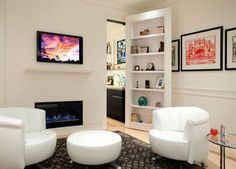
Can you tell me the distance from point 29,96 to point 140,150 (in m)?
2.26

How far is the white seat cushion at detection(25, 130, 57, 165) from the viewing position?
229 centimetres

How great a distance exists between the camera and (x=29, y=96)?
3795 mm

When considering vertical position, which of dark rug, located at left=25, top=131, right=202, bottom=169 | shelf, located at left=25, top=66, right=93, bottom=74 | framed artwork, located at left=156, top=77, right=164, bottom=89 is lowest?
dark rug, located at left=25, top=131, right=202, bottom=169

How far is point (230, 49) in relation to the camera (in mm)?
3221

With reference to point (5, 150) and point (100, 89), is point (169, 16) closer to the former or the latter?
point (100, 89)

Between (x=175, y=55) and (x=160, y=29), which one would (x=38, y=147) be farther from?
(x=160, y=29)

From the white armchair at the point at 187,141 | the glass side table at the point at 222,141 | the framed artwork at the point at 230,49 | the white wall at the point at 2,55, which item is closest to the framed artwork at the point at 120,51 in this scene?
the framed artwork at the point at 230,49

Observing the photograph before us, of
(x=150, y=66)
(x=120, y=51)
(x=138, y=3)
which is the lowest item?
(x=150, y=66)

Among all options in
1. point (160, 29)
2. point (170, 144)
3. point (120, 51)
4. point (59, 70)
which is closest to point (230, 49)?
point (160, 29)

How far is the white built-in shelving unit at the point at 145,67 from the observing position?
14.4 feet

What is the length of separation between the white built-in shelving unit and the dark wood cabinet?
44 cm

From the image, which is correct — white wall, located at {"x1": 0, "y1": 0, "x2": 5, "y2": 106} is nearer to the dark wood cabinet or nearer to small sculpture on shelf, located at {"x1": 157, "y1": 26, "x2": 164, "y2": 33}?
the dark wood cabinet

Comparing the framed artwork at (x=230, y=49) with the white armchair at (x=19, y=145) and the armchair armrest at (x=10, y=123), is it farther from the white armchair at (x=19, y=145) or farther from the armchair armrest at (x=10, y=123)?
the armchair armrest at (x=10, y=123)

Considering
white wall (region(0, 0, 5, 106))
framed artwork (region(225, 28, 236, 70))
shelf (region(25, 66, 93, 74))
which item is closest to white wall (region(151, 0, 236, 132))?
framed artwork (region(225, 28, 236, 70))
